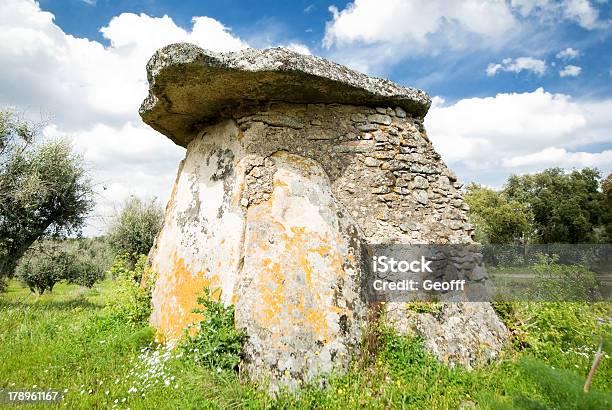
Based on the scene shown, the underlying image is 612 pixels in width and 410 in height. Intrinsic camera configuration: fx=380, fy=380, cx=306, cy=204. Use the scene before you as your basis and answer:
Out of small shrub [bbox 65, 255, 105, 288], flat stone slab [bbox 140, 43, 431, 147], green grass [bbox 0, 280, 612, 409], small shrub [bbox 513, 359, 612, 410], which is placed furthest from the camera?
small shrub [bbox 65, 255, 105, 288]

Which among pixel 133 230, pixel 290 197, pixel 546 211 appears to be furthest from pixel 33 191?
pixel 546 211

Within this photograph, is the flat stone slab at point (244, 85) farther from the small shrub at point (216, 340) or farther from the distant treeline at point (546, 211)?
the distant treeline at point (546, 211)

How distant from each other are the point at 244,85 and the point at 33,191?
9033 mm

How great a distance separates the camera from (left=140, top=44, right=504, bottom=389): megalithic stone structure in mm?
4375

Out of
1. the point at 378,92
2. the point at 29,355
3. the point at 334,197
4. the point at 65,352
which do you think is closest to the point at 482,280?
the point at 334,197

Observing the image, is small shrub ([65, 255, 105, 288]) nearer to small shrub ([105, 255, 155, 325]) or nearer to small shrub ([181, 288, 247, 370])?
small shrub ([105, 255, 155, 325])

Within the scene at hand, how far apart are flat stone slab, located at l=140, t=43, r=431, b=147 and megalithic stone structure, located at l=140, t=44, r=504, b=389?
0.06 feet

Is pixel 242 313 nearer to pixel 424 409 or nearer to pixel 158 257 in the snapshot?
pixel 424 409

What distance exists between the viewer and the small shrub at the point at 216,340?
13.5 ft

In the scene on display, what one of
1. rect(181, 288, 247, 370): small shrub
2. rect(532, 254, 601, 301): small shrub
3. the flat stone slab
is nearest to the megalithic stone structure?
the flat stone slab

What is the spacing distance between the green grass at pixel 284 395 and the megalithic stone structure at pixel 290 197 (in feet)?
1.05

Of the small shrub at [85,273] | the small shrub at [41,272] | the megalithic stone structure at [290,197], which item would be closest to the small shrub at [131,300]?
the megalithic stone structure at [290,197]

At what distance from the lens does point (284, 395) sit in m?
3.77

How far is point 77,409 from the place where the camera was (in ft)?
12.6
